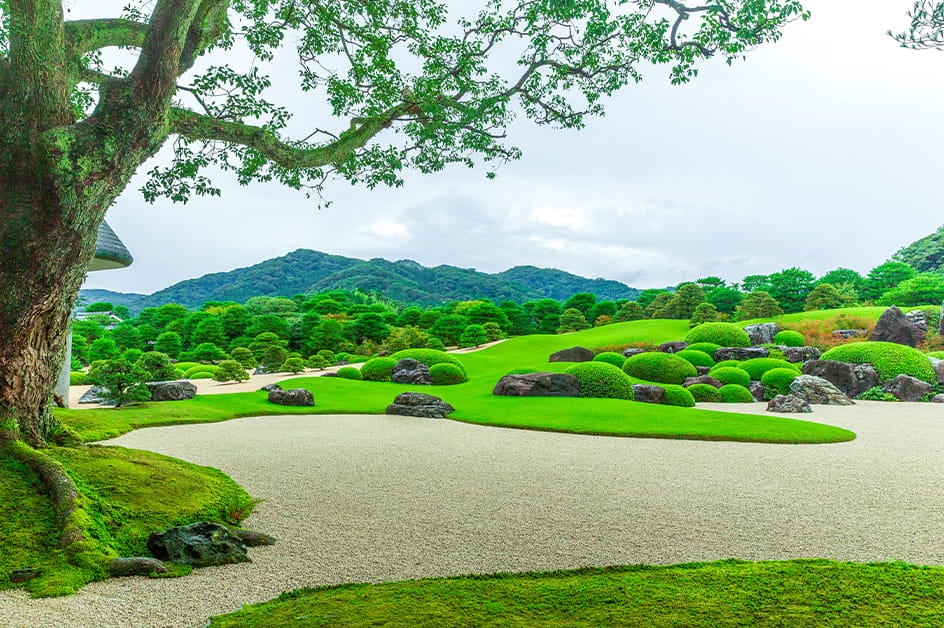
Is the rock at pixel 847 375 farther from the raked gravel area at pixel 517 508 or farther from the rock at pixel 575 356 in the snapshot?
the raked gravel area at pixel 517 508

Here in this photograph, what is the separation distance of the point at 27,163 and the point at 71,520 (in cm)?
264

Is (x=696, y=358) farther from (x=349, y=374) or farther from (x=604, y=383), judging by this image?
(x=349, y=374)

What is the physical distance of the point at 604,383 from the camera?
42.7 ft

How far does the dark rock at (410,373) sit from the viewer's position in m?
16.8

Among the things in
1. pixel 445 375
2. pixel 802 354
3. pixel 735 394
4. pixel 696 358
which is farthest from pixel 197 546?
pixel 802 354

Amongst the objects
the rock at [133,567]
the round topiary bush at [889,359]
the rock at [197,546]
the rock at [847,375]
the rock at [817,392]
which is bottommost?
the rock at [133,567]

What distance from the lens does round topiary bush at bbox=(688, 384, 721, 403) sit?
576 inches

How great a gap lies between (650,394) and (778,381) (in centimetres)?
486

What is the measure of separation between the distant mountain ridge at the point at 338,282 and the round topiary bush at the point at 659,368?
112ft

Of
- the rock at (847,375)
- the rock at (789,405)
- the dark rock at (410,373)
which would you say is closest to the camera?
the rock at (789,405)

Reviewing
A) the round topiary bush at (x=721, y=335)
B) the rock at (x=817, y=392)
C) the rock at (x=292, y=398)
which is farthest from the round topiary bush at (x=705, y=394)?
the rock at (x=292, y=398)

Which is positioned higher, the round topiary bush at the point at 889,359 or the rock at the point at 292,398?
the round topiary bush at the point at 889,359

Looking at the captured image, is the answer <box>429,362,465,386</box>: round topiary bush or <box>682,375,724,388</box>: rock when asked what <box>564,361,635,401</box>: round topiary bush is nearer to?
<box>682,375,724,388</box>: rock

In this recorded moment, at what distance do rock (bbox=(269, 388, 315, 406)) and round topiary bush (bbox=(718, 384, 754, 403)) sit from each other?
34.1 feet
